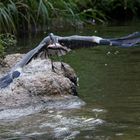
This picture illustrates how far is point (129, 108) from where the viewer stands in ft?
25.2

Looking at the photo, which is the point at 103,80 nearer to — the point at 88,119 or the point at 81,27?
the point at 88,119

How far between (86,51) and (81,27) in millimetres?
5373

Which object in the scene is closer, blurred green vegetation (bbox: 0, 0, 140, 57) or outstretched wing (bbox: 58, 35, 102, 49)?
outstretched wing (bbox: 58, 35, 102, 49)

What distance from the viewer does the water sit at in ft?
21.6

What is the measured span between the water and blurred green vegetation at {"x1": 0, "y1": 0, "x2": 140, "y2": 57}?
16.3 ft

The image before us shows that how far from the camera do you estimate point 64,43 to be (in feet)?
23.3

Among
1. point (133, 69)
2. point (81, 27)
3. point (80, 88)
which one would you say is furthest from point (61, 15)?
point (80, 88)

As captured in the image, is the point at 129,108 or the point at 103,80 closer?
the point at 129,108

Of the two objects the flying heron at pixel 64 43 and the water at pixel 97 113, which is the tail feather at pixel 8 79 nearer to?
the flying heron at pixel 64 43

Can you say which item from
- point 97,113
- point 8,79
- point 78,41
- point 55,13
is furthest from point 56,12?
point 78,41

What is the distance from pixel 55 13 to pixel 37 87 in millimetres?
9934

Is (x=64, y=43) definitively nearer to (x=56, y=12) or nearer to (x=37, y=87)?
(x=37, y=87)

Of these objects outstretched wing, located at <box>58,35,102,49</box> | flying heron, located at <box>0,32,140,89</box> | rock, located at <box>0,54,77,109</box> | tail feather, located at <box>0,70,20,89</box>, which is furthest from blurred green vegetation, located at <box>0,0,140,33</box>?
outstretched wing, located at <box>58,35,102,49</box>

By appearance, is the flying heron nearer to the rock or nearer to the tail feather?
the tail feather
